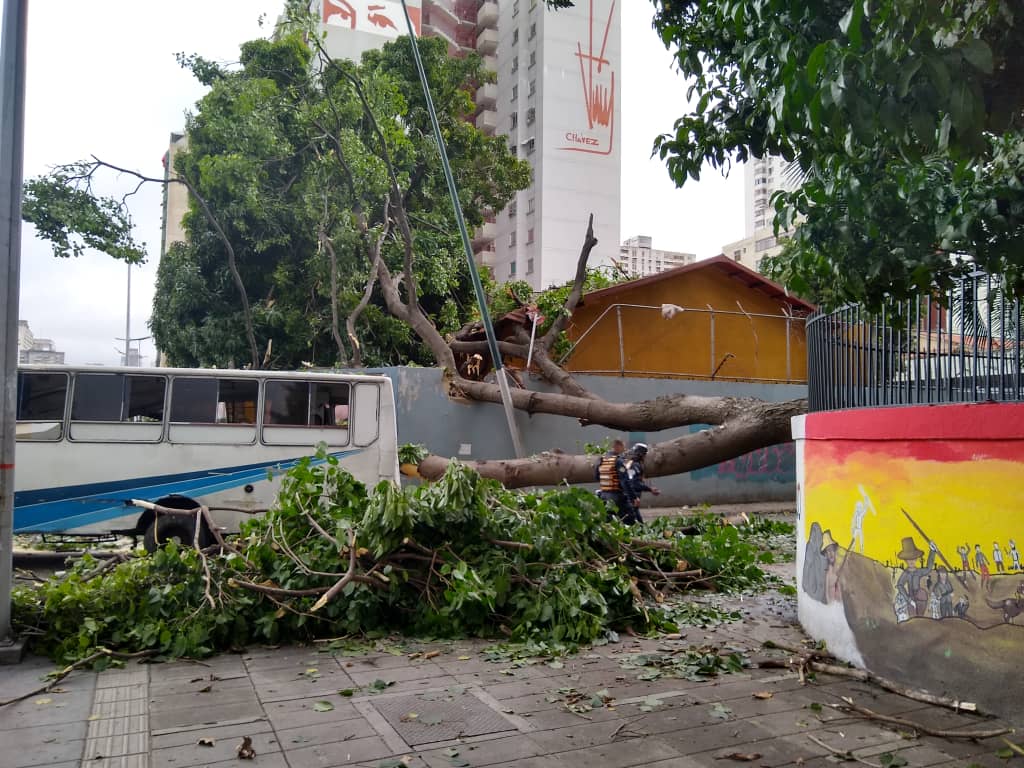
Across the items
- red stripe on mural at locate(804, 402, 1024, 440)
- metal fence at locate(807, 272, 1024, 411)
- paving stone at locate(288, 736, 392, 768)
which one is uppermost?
metal fence at locate(807, 272, 1024, 411)

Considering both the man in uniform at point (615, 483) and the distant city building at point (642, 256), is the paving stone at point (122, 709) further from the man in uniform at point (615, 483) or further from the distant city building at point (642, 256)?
the distant city building at point (642, 256)

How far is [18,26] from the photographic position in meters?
6.34

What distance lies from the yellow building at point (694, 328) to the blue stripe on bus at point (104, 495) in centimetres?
974

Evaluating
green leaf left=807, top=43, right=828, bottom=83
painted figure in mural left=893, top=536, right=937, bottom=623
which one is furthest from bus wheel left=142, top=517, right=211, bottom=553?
green leaf left=807, top=43, right=828, bottom=83

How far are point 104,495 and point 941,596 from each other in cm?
1008

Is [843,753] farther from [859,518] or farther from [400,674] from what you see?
[400,674]

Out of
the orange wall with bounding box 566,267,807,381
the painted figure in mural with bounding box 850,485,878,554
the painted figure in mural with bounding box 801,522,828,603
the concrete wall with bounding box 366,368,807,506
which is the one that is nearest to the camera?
the painted figure in mural with bounding box 850,485,878,554

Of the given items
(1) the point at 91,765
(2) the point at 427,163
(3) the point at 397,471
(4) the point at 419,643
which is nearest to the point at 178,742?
(1) the point at 91,765

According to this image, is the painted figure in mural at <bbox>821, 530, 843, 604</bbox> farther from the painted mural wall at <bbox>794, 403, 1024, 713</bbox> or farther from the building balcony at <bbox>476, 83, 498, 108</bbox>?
the building balcony at <bbox>476, 83, 498, 108</bbox>

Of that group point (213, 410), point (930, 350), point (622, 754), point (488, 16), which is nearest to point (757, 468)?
point (213, 410)

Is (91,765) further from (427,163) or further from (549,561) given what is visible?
(427,163)

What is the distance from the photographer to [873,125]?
3.64 metres

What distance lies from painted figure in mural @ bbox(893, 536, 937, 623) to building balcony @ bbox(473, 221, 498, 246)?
4808 centimetres

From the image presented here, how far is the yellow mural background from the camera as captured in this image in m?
4.99
